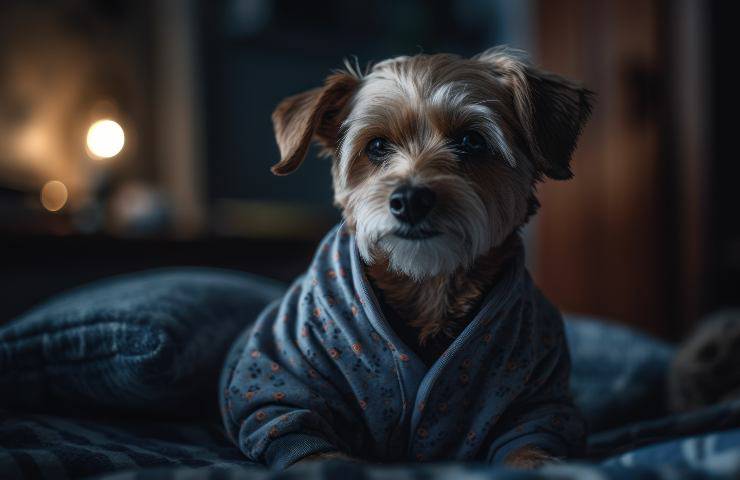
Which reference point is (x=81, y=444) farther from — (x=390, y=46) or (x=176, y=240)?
(x=390, y=46)

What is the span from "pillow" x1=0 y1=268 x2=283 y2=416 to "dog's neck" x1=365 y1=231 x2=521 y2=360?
43cm

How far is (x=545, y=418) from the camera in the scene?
1.17 m

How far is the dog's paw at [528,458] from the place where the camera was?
1.07 meters

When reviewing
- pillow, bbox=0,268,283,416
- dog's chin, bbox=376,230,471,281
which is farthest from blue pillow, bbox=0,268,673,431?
dog's chin, bbox=376,230,471,281

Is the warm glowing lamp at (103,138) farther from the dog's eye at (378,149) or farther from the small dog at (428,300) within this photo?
the dog's eye at (378,149)

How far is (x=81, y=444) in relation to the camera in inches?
43.7

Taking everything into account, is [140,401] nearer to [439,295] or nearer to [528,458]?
[439,295]

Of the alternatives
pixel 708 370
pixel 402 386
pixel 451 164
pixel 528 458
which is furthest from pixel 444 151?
pixel 708 370

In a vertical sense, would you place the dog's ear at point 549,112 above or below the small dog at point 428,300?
above

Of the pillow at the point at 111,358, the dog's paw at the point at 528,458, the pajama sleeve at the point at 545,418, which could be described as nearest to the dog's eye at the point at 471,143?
the pajama sleeve at the point at 545,418

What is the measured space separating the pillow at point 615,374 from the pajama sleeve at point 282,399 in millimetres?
830

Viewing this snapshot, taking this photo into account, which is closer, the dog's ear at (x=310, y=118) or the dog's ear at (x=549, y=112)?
the dog's ear at (x=549, y=112)

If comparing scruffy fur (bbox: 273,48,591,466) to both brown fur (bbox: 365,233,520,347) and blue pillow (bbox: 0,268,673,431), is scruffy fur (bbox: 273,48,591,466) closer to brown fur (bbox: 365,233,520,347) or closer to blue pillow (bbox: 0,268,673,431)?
brown fur (bbox: 365,233,520,347)

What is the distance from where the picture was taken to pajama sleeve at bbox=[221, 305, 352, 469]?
108cm
